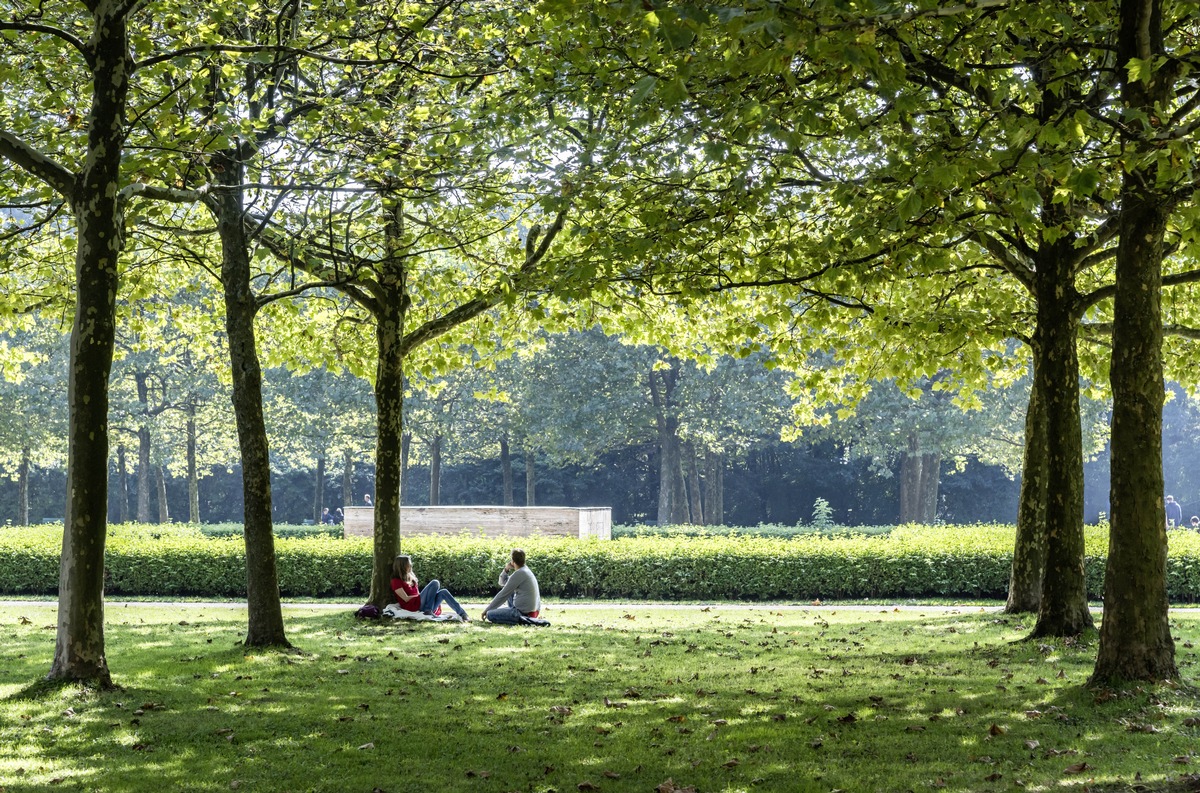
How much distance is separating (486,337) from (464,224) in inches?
132

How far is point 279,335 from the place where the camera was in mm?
17469

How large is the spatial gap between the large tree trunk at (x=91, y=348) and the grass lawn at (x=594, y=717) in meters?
0.56

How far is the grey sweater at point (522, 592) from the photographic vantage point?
14.4 m

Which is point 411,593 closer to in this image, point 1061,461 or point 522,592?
point 522,592

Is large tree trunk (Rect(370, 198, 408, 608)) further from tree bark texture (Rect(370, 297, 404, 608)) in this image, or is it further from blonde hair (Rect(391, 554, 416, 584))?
blonde hair (Rect(391, 554, 416, 584))

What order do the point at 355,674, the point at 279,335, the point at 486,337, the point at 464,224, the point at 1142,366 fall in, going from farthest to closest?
the point at 279,335, the point at 486,337, the point at 464,224, the point at 355,674, the point at 1142,366

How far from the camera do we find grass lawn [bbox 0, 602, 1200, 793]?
20.4ft

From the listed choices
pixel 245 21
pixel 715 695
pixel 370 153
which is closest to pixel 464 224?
pixel 370 153

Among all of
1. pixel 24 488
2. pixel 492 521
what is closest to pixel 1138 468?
pixel 492 521

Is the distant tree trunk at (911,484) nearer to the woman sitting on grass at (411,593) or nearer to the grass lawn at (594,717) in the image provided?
the grass lawn at (594,717)

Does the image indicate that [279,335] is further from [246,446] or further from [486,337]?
[246,446]

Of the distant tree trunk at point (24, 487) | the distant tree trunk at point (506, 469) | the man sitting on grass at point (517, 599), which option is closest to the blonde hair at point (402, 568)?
the man sitting on grass at point (517, 599)

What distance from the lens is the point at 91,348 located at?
8438 millimetres

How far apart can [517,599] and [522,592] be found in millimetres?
116
